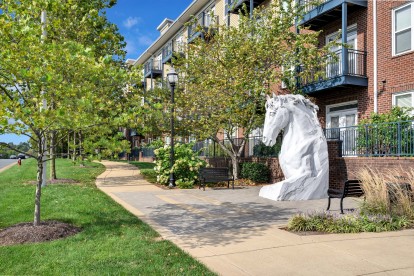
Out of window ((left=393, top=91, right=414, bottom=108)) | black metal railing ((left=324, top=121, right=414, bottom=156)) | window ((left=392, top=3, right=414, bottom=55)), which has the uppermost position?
window ((left=392, top=3, right=414, bottom=55))

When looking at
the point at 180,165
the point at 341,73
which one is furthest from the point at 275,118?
the point at 341,73

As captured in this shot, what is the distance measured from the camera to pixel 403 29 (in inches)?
560

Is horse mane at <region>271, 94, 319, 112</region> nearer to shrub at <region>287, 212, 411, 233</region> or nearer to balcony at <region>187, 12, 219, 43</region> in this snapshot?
shrub at <region>287, 212, 411, 233</region>

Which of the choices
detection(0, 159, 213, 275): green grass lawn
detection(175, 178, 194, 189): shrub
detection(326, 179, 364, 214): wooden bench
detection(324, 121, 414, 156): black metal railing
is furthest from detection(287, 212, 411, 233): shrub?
detection(175, 178, 194, 189): shrub

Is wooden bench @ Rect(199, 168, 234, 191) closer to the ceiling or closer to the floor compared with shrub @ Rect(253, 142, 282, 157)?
closer to the floor

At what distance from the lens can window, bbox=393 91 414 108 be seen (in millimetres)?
13863

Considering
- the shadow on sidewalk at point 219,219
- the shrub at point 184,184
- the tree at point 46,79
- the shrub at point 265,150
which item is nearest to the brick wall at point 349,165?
the shrub at point 265,150

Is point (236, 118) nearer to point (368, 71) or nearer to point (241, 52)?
point (241, 52)

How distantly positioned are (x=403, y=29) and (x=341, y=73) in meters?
2.75

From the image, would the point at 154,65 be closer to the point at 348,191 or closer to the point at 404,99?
the point at 404,99

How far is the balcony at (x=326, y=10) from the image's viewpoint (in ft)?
50.8

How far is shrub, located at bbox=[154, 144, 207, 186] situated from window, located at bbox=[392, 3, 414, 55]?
9.06m

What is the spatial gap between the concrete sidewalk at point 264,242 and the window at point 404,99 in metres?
5.98

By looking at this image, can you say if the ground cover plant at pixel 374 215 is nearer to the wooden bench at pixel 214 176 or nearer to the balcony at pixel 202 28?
the wooden bench at pixel 214 176
